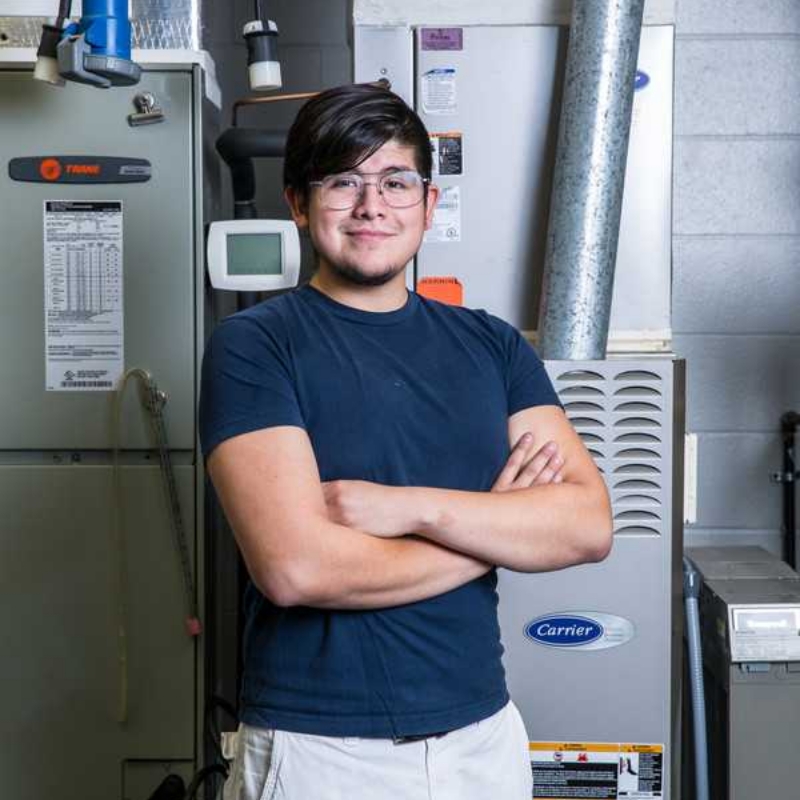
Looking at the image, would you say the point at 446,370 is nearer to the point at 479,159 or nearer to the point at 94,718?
the point at 479,159

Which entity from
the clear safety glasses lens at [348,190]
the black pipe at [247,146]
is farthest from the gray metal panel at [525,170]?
the clear safety glasses lens at [348,190]

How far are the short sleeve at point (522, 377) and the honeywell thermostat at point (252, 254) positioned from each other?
29.5 inches

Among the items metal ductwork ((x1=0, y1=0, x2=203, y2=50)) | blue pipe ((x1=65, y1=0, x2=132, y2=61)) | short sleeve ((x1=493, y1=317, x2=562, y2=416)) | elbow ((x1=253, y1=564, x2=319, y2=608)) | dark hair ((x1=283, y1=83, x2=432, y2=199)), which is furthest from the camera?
metal ductwork ((x1=0, y1=0, x2=203, y2=50))

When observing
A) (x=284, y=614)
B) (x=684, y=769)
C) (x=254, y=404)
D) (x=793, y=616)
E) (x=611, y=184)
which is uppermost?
(x=611, y=184)

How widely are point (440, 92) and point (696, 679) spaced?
119 centimetres

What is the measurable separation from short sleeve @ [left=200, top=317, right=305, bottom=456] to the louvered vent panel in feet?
2.33

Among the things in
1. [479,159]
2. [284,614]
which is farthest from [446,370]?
[479,159]

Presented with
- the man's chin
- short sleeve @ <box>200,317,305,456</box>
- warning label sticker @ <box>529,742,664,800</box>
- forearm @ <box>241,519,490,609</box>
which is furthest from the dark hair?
warning label sticker @ <box>529,742,664,800</box>

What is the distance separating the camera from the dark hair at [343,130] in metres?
1.33

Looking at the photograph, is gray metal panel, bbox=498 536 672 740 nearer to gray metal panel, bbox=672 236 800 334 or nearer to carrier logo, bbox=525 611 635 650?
carrier logo, bbox=525 611 635 650

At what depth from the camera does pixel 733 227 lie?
2.70 meters

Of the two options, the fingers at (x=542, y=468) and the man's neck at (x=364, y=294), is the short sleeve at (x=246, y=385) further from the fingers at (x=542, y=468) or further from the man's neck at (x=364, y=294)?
the fingers at (x=542, y=468)

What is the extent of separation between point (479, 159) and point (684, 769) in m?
1.32

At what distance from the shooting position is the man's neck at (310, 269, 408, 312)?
1.37 m
